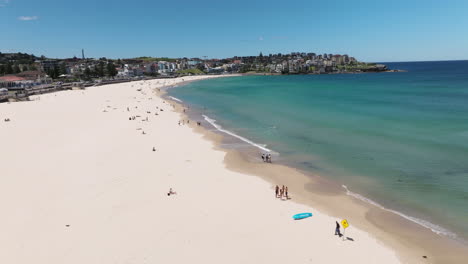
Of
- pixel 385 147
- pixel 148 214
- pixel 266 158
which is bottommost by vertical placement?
pixel 385 147

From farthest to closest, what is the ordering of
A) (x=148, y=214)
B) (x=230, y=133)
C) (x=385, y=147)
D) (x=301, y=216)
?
(x=230, y=133) < (x=385, y=147) < (x=148, y=214) < (x=301, y=216)

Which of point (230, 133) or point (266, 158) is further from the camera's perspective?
point (230, 133)

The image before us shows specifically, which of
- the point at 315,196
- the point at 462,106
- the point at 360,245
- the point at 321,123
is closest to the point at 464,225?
the point at 360,245

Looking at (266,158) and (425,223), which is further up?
(266,158)

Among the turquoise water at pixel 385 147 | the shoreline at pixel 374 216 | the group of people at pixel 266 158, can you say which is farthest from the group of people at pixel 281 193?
the group of people at pixel 266 158

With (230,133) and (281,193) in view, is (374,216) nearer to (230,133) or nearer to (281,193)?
(281,193)

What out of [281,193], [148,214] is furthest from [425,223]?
[148,214]
